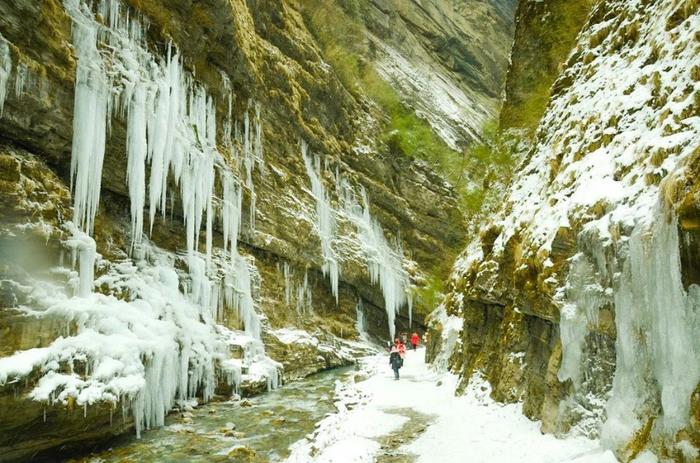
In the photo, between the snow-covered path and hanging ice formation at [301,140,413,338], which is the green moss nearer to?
the snow-covered path

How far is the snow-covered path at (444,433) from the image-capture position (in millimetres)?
6559

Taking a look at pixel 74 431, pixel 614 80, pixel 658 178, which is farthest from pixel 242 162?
pixel 658 178

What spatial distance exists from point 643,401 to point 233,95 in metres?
21.3

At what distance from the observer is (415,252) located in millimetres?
34594

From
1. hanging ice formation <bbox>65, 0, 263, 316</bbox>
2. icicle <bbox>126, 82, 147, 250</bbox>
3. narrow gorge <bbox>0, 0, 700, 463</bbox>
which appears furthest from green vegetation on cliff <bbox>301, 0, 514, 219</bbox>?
icicle <bbox>126, 82, 147, 250</bbox>

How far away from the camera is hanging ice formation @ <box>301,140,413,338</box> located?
1072 inches

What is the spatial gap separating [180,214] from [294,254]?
23.3 ft

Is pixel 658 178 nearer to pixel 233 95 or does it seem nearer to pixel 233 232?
pixel 233 232

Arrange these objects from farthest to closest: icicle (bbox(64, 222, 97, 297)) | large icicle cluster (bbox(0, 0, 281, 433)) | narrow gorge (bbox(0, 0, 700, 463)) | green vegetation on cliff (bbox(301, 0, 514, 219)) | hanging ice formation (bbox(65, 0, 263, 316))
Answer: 1. green vegetation on cliff (bbox(301, 0, 514, 219))
2. hanging ice formation (bbox(65, 0, 263, 316))
3. icicle (bbox(64, 222, 97, 297))
4. large icicle cluster (bbox(0, 0, 281, 433))
5. narrow gorge (bbox(0, 0, 700, 463))

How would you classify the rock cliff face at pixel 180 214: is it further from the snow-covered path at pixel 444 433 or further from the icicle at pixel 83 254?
the snow-covered path at pixel 444 433

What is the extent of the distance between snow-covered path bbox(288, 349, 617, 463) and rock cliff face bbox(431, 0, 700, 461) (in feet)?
1.13

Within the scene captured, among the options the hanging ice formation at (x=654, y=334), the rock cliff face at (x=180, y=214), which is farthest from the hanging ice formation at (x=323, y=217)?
the hanging ice formation at (x=654, y=334)

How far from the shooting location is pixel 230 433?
458 inches

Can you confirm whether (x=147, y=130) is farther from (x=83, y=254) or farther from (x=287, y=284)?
(x=287, y=284)
